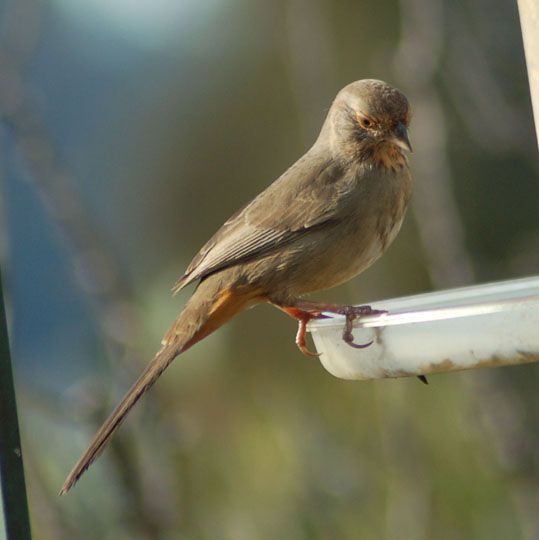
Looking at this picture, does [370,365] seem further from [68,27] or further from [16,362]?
[68,27]

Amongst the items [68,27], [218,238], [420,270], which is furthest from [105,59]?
[218,238]

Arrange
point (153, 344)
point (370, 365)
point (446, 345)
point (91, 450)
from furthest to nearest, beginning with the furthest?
point (153, 344), point (91, 450), point (370, 365), point (446, 345)

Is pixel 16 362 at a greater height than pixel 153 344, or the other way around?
pixel 16 362

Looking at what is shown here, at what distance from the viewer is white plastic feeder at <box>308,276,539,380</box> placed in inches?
90.7

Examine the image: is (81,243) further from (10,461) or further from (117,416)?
(10,461)

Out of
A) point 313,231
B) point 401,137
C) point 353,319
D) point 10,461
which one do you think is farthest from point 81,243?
point 10,461

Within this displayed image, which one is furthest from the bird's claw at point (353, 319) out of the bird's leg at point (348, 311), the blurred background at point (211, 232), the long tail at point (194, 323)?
the blurred background at point (211, 232)

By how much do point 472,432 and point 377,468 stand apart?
1.92ft

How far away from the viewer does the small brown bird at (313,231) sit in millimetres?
4324

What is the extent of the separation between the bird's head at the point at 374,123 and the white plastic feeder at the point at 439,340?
1680 millimetres

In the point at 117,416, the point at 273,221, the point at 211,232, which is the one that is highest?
the point at 273,221

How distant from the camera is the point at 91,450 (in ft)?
11.5

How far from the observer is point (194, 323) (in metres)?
4.20

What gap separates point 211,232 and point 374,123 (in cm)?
472
